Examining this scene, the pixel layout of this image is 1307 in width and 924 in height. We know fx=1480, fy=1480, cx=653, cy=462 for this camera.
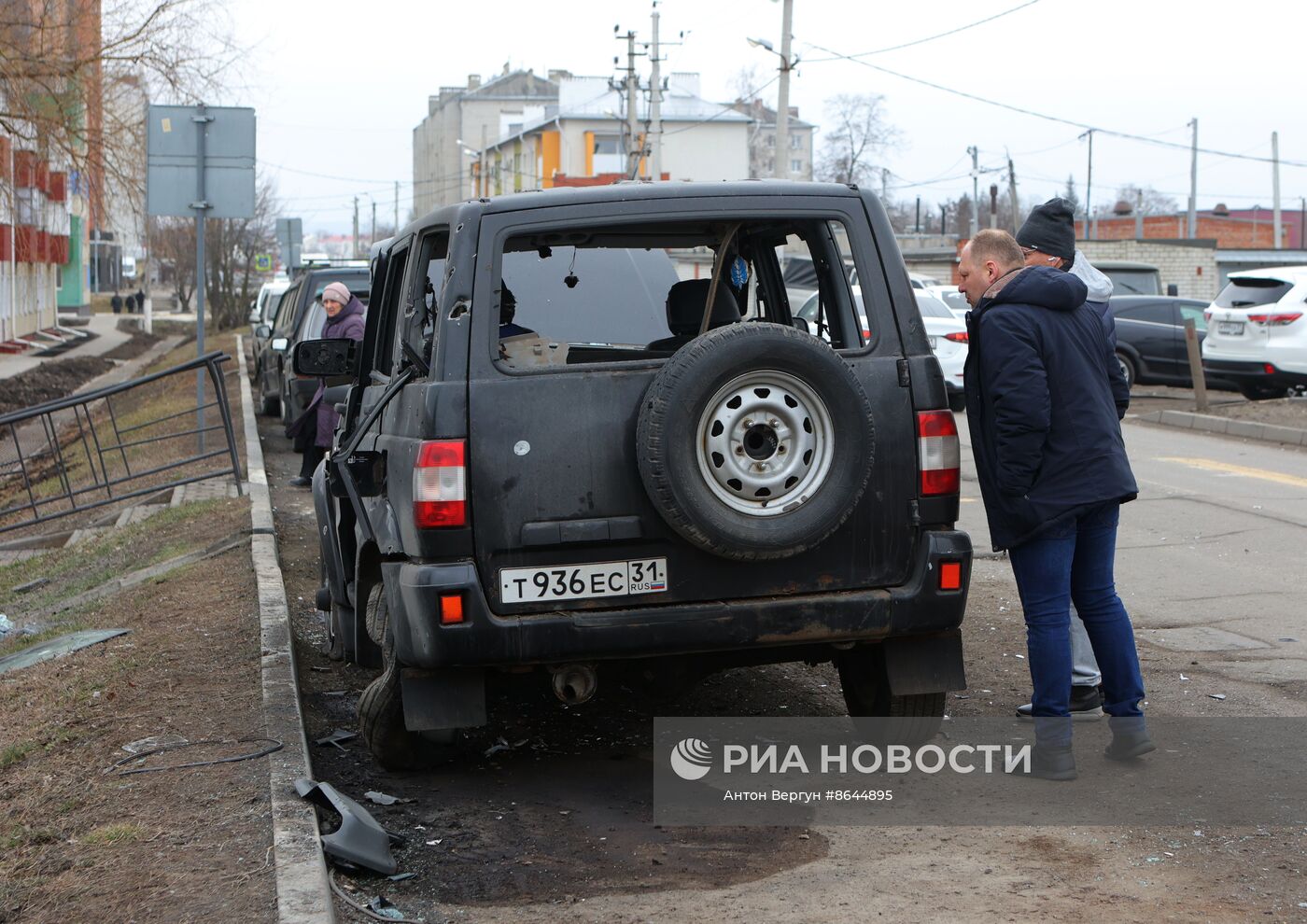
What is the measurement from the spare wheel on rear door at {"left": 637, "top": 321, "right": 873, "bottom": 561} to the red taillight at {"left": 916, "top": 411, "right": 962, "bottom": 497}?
290 mm

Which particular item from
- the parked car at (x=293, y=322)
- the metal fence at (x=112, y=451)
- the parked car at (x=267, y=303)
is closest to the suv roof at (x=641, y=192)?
the metal fence at (x=112, y=451)

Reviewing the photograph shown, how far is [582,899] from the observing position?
3.97m

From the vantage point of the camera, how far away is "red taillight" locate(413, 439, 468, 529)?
4.41 m

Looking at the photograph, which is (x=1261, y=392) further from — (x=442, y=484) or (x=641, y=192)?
(x=442, y=484)

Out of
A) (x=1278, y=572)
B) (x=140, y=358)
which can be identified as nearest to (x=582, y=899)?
(x=1278, y=572)

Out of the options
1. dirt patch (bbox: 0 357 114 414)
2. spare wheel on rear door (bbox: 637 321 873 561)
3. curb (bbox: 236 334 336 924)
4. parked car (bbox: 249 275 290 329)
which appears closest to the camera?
curb (bbox: 236 334 336 924)

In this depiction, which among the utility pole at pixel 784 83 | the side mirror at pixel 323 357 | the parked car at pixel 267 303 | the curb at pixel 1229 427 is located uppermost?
the utility pole at pixel 784 83

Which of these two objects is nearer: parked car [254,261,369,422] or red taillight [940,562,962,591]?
red taillight [940,562,962,591]

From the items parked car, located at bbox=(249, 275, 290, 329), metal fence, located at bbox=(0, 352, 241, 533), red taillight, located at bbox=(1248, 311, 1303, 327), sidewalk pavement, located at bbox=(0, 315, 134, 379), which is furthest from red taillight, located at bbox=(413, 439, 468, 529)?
sidewalk pavement, located at bbox=(0, 315, 134, 379)

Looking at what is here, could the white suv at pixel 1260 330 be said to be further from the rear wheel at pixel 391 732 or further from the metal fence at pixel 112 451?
the rear wheel at pixel 391 732

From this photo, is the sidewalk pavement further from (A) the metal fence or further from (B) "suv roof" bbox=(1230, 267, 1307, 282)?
(B) "suv roof" bbox=(1230, 267, 1307, 282)

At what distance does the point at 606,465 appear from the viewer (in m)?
4.50

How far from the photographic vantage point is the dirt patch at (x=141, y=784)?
387 centimetres

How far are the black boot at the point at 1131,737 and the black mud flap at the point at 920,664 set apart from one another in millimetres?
606
